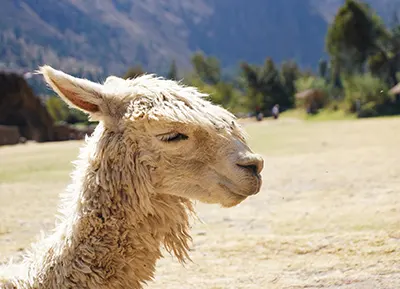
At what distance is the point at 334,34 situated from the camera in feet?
190

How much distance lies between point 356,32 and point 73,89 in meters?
56.7

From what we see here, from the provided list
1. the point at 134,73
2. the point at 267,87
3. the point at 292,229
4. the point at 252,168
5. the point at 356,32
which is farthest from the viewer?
the point at 267,87

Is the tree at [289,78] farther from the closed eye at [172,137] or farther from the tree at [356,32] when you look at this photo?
the closed eye at [172,137]

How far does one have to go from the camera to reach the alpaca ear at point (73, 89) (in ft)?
8.82

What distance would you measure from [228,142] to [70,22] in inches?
5869

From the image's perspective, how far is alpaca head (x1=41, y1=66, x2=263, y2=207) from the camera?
284 cm

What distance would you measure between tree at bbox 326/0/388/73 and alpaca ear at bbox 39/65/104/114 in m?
55.8

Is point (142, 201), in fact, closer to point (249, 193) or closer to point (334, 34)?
point (249, 193)

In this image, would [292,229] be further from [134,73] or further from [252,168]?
[134,73]

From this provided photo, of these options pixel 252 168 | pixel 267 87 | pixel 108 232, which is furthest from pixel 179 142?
pixel 267 87

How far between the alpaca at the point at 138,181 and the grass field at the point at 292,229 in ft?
5.49

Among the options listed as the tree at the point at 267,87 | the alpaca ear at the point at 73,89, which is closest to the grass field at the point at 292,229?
the alpaca ear at the point at 73,89

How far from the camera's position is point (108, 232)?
2828 mm

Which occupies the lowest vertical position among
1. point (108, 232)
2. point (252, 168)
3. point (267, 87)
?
point (267, 87)
